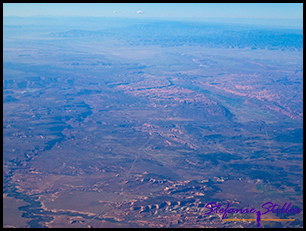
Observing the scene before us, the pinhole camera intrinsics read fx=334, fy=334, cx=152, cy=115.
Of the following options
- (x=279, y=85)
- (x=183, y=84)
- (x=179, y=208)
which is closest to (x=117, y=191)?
(x=179, y=208)

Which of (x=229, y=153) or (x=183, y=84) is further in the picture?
(x=183, y=84)

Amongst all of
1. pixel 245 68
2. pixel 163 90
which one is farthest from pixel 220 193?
pixel 245 68

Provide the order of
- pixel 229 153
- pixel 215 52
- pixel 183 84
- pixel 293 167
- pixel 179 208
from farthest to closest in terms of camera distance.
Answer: pixel 215 52
pixel 183 84
pixel 229 153
pixel 293 167
pixel 179 208

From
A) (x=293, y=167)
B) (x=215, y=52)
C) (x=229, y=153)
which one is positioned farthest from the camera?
(x=215, y=52)

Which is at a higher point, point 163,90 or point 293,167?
point 163,90

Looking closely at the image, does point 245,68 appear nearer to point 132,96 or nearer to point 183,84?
point 183,84

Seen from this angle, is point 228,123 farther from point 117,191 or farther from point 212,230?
point 212,230
